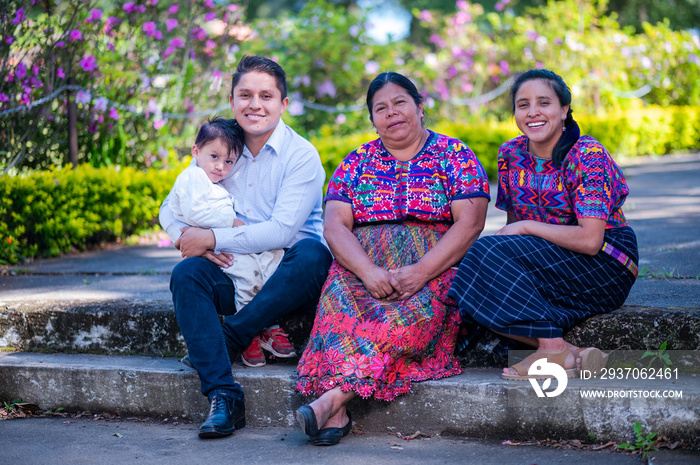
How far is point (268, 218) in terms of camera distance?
332 cm

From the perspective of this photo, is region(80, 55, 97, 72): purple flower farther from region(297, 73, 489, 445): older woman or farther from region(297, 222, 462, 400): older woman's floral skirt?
region(297, 222, 462, 400): older woman's floral skirt

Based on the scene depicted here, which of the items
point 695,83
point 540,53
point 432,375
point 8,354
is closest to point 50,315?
point 8,354

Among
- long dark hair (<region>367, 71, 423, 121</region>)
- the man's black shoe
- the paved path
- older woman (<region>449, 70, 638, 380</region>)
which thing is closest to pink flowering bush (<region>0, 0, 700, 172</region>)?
the paved path

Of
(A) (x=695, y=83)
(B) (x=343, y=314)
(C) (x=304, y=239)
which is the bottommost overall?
(B) (x=343, y=314)

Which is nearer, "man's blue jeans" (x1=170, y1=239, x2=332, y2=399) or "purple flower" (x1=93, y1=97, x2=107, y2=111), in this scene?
"man's blue jeans" (x1=170, y1=239, x2=332, y2=399)

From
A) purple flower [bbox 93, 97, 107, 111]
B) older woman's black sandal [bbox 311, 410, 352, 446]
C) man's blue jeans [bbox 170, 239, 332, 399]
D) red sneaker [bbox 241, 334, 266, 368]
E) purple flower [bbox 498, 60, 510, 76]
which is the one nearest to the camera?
older woman's black sandal [bbox 311, 410, 352, 446]

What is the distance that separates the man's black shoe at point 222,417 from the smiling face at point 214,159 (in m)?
1.05

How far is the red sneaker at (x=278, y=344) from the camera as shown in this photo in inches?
123

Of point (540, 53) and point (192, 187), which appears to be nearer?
point (192, 187)

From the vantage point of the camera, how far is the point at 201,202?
314cm

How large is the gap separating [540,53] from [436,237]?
10.1 meters

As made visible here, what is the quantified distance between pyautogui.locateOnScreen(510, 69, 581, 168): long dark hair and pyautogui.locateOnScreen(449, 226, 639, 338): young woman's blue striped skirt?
389 millimetres

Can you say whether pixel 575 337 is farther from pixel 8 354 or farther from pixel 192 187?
pixel 8 354

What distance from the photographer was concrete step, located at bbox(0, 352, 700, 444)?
2.54m
